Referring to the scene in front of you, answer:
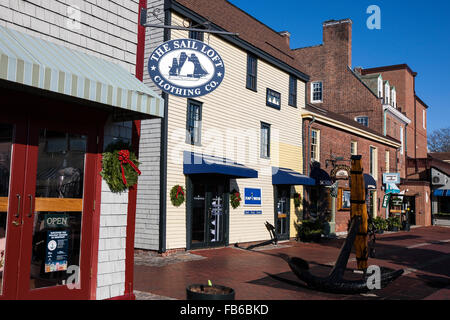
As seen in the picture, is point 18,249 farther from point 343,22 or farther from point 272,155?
point 343,22

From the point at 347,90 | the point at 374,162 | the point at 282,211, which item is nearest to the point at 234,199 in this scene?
the point at 282,211

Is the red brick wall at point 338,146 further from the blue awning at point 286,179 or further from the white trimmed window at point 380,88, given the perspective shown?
the white trimmed window at point 380,88

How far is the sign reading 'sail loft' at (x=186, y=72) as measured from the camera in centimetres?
743

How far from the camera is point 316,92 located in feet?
105

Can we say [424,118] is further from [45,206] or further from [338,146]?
[45,206]

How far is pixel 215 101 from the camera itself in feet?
49.2

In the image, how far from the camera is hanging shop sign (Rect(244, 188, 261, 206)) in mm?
16266

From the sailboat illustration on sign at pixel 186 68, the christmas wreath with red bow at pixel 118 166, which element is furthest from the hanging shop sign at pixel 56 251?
the sailboat illustration on sign at pixel 186 68

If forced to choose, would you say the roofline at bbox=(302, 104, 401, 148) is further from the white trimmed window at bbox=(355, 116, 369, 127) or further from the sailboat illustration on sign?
the sailboat illustration on sign

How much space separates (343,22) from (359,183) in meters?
22.9

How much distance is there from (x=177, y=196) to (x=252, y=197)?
4300mm

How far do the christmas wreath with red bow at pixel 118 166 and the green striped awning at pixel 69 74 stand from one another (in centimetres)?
81

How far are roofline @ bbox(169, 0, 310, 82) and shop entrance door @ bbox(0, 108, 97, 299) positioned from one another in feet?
26.2
